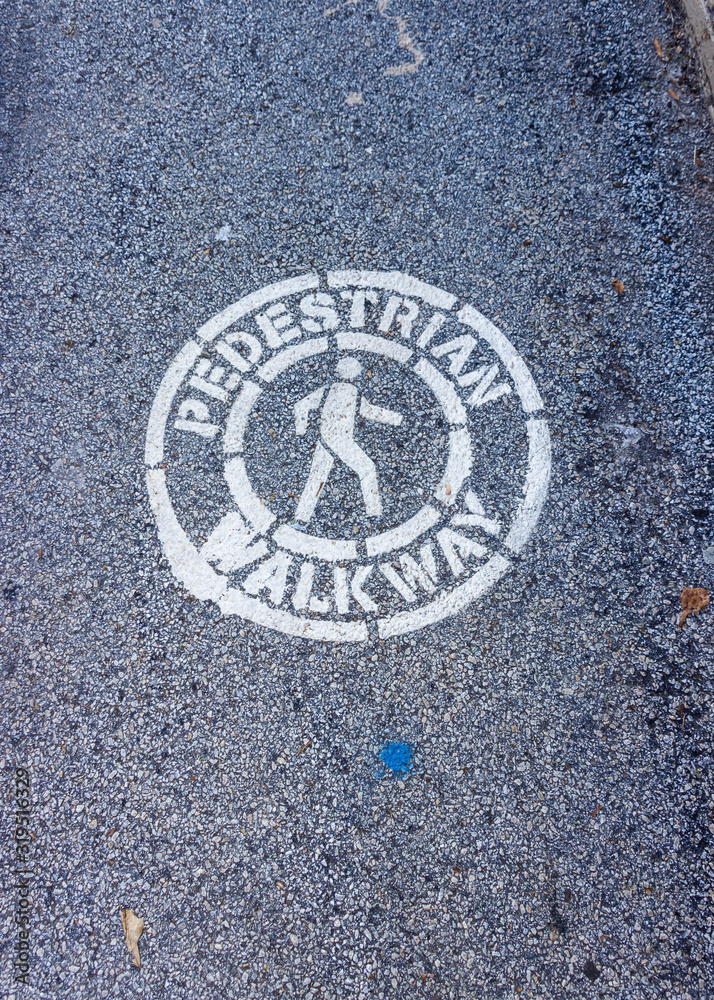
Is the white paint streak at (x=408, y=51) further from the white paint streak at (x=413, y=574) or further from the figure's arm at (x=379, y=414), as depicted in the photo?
the white paint streak at (x=413, y=574)

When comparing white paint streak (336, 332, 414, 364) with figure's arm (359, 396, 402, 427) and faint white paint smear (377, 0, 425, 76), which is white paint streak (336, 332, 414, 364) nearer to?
figure's arm (359, 396, 402, 427)

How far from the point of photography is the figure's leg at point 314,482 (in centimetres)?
294

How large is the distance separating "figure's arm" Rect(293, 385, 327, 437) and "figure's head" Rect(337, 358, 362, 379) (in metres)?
0.11

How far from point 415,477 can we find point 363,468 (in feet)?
0.79

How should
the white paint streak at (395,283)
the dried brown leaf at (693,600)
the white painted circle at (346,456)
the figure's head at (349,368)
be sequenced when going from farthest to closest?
the white paint streak at (395,283), the figure's head at (349,368), the white painted circle at (346,456), the dried brown leaf at (693,600)

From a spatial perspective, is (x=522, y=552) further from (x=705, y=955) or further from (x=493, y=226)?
(x=493, y=226)

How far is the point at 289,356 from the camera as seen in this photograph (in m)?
3.24

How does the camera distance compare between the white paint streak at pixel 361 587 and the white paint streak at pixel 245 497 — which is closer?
the white paint streak at pixel 361 587

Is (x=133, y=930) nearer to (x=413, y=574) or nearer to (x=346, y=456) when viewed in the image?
(x=413, y=574)

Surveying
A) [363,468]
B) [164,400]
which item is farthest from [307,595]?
[164,400]

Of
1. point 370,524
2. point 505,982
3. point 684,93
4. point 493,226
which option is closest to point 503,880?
point 505,982

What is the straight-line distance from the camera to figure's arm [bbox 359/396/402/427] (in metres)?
3.08

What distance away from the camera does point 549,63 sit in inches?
150

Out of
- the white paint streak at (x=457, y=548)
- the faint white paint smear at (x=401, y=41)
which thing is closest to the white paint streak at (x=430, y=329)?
the white paint streak at (x=457, y=548)
